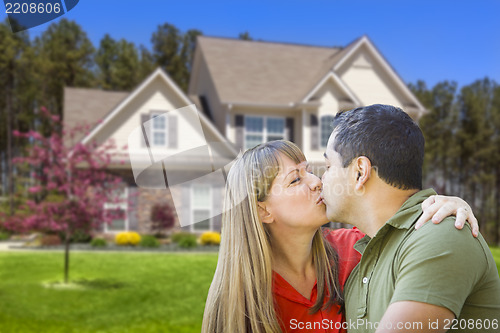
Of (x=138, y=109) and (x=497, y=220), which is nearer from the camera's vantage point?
(x=138, y=109)

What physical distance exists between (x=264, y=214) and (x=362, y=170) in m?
0.70

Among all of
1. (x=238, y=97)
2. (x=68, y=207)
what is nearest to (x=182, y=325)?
(x=68, y=207)

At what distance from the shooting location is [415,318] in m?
1.58

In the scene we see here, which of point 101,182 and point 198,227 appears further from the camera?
point 198,227

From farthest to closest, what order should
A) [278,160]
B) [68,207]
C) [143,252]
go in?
[143,252] < [68,207] < [278,160]

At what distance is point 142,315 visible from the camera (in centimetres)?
972

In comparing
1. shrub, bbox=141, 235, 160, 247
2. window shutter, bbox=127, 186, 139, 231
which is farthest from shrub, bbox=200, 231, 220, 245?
window shutter, bbox=127, 186, 139, 231

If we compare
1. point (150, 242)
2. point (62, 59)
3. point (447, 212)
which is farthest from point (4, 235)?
point (447, 212)

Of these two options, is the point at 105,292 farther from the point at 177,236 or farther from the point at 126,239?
the point at 177,236

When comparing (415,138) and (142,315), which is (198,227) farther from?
(415,138)

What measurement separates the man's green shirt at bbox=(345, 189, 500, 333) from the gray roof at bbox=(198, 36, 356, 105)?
16.8 meters

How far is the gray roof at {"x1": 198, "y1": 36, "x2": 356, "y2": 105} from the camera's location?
19391mm

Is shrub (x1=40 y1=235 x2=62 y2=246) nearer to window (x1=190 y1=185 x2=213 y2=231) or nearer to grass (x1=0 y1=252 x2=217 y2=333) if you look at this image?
grass (x1=0 y1=252 x2=217 y2=333)

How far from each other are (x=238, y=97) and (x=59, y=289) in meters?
9.73
